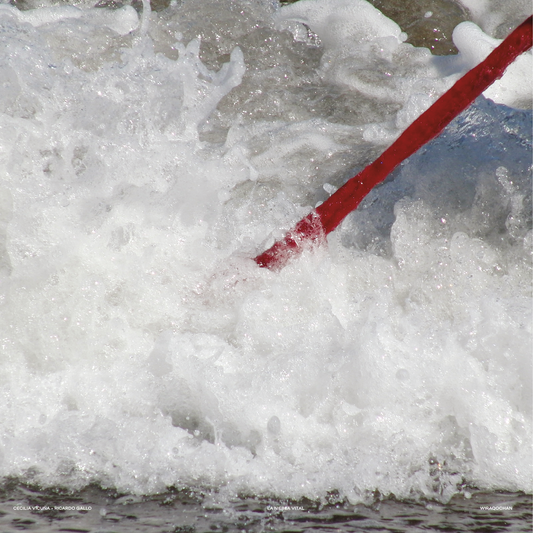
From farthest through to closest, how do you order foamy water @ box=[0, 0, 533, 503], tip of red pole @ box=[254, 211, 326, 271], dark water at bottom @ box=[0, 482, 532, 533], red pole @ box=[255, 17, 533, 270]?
1. tip of red pole @ box=[254, 211, 326, 271]
2. red pole @ box=[255, 17, 533, 270]
3. foamy water @ box=[0, 0, 533, 503]
4. dark water at bottom @ box=[0, 482, 532, 533]

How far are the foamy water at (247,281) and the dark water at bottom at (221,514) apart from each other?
4 cm

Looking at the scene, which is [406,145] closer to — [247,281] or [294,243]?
[294,243]

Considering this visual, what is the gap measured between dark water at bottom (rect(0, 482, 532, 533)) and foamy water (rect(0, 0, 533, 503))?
40 millimetres

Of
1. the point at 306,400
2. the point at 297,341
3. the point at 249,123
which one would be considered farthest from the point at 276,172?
the point at 306,400

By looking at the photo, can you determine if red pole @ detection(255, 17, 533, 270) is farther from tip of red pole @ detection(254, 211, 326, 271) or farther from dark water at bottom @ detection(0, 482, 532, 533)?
dark water at bottom @ detection(0, 482, 532, 533)

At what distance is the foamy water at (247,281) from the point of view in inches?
56.0

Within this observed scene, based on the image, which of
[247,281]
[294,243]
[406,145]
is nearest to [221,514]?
[247,281]

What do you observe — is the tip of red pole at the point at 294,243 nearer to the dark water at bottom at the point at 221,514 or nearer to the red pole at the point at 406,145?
the red pole at the point at 406,145

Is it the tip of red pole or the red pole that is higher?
the red pole

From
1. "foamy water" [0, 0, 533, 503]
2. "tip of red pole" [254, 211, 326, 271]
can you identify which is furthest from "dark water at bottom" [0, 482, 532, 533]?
"tip of red pole" [254, 211, 326, 271]

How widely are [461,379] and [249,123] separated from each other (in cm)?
182

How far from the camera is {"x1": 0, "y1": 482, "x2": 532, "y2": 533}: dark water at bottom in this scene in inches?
46.6

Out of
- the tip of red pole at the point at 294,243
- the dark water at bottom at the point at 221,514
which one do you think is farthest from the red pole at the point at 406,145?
the dark water at bottom at the point at 221,514

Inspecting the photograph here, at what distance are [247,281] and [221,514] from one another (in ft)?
3.06
